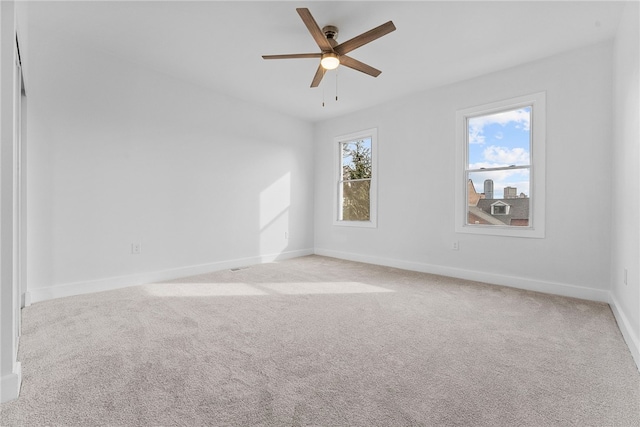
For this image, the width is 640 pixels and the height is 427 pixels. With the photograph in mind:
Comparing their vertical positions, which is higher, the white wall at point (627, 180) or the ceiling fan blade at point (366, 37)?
the ceiling fan blade at point (366, 37)

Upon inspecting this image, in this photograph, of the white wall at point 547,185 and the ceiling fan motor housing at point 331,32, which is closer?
the ceiling fan motor housing at point 331,32

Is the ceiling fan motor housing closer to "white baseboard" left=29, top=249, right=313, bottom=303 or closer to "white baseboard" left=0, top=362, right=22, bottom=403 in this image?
"white baseboard" left=0, top=362, right=22, bottom=403

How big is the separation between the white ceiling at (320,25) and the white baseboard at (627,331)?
2.48 m

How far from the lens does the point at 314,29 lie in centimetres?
236

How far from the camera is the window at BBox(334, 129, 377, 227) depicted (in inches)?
199

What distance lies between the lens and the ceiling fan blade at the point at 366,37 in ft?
7.49

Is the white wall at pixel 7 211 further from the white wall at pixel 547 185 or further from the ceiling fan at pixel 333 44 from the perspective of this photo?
the white wall at pixel 547 185

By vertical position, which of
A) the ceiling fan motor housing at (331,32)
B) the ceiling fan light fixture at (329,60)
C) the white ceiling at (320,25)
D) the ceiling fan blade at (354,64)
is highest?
the white ceiling at (320,25)

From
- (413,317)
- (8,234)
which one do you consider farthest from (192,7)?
(413,317)

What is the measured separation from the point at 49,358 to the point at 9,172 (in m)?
1.13

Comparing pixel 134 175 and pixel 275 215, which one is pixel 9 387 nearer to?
pixel 134 175

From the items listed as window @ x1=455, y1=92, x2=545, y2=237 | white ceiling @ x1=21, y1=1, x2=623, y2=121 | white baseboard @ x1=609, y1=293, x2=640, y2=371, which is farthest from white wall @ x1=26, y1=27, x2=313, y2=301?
white baseboard @ x1=609, y1=293, x2=640, y2=371

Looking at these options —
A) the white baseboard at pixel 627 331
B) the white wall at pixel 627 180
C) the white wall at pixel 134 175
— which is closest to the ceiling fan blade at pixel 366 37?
the white wall at pixel 627 180

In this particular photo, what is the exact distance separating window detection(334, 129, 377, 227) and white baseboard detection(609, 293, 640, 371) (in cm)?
295
